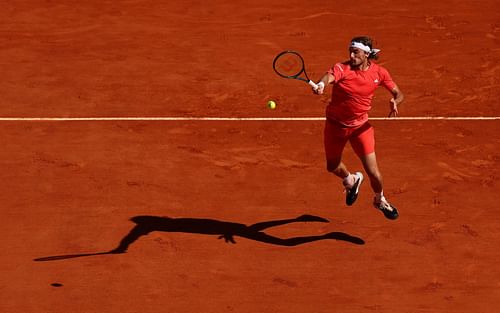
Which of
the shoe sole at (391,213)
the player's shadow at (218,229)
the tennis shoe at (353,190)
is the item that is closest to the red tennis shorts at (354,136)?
the tennis shoe at (353,190)

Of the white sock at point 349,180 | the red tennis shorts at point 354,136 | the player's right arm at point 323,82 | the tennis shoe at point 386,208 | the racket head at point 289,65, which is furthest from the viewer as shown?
the racket head at point 289,65

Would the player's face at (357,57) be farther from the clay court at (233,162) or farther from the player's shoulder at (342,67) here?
the clay court at (233,162)

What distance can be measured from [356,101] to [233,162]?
3.20 meters

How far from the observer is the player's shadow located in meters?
13.6

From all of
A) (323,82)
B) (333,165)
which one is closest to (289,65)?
(333,165)

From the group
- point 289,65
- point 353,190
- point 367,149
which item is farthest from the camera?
point 289,65

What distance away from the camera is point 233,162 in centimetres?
1549

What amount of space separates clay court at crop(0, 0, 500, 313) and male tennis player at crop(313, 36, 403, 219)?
1154mm

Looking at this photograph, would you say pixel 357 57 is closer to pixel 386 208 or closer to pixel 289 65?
pixel 386 208

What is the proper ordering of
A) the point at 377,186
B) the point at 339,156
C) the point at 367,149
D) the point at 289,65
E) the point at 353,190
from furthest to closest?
the point at 289,65, the point at 353,190, the point at 339,156, the point at 377,186, the point at 367,149

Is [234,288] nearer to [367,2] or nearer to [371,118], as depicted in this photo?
[371,118]

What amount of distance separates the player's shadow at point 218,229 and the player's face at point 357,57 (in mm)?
2312

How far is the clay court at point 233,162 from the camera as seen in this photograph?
1273 centimetres

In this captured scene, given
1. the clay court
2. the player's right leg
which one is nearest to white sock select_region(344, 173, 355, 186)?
the player's right leg
